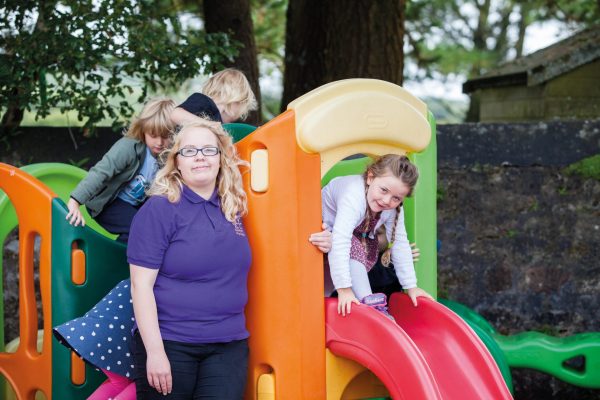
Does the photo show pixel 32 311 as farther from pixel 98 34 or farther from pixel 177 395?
pixel 98 34

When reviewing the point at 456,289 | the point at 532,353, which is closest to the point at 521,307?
the point at 456,289

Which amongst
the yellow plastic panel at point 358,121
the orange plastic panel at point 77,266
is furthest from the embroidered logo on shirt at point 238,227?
the orange plastic panel at point 77,266

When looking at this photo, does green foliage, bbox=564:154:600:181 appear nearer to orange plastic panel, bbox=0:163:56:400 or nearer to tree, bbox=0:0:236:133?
tree, bbox=0:0:236:133

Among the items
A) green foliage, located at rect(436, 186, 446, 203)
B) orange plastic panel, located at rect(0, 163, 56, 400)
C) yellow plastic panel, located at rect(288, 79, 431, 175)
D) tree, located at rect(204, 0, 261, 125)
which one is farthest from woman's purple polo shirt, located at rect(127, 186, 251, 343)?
tree, located at rect(204, 0, 261, 125)

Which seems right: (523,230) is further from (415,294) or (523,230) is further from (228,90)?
(228,90)

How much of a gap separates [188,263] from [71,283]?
944 mm

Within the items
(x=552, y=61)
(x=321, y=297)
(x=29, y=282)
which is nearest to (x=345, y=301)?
(x=321, y=297)

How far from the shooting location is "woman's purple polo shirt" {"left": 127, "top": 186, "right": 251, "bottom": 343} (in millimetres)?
3037

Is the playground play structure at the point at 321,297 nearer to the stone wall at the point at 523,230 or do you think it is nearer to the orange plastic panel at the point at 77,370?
the orange plastic panel at the point at 77,370

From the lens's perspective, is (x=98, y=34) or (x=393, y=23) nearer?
(x=98, y=34)

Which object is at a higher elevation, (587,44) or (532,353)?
(587,44)

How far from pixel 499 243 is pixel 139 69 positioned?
102 inches

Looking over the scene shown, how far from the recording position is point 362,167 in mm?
4273

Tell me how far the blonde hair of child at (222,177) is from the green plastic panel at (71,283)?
0.72 meters
